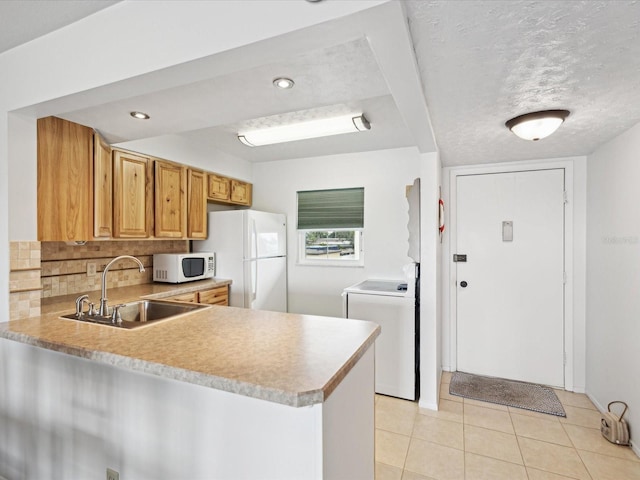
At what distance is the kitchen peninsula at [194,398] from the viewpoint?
110 centimetres

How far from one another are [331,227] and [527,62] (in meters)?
2.85

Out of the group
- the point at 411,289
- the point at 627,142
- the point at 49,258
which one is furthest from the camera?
the point at 411,289

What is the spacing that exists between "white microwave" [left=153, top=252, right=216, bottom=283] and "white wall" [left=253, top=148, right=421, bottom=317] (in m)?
1.17

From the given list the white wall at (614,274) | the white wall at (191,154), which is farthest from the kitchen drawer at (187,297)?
the white wall at (614,274)

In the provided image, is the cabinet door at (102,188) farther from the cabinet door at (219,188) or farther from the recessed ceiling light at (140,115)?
the cabinet door at (219,188)

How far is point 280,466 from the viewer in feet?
3.67

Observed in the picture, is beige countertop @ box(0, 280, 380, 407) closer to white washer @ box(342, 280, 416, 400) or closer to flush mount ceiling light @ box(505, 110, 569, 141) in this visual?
white washer @ box(342, 280, 416, 400)

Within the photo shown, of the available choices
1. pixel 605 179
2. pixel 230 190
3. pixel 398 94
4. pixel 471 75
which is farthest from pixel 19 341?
pixel 605 179

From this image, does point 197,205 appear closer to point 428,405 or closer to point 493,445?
point 428,405

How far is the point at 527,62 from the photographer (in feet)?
4.71

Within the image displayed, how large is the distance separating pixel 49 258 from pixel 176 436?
225cm

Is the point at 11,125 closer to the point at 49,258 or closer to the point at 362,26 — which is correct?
the point at 49,258

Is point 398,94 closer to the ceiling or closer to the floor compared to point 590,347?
closer to the ceiling

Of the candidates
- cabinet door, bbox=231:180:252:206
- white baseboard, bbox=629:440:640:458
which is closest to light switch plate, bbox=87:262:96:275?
cabinet door, bbox=231:180:252:206
